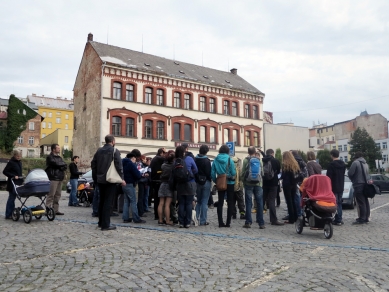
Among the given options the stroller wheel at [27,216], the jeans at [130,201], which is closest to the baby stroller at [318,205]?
the jeans at [130,201]

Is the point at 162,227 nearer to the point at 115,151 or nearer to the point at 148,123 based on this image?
the point at 115,151

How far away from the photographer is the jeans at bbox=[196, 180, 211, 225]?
29.9 ft

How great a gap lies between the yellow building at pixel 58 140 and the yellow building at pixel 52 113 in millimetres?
11871

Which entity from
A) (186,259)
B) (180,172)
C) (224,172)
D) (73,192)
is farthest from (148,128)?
(186,259)

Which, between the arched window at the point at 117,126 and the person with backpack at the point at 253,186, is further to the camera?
the arched window at the point at 117,126

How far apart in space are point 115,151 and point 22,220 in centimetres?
346

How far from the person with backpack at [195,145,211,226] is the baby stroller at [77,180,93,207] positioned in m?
6.40

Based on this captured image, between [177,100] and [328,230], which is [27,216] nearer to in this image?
[328,230]

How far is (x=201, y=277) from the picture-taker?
4.54 meters

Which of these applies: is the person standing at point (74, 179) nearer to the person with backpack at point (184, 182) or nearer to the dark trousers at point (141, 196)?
the dark trousers at point (141, 196)

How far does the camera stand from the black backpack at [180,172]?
8430 mm

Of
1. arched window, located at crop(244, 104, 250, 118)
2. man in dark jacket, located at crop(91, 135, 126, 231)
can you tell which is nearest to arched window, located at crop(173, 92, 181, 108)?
arched window, located at crop(244, 104, 250, 118)

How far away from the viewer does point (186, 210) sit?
863 cm

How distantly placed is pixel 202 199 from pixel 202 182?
520 mm
